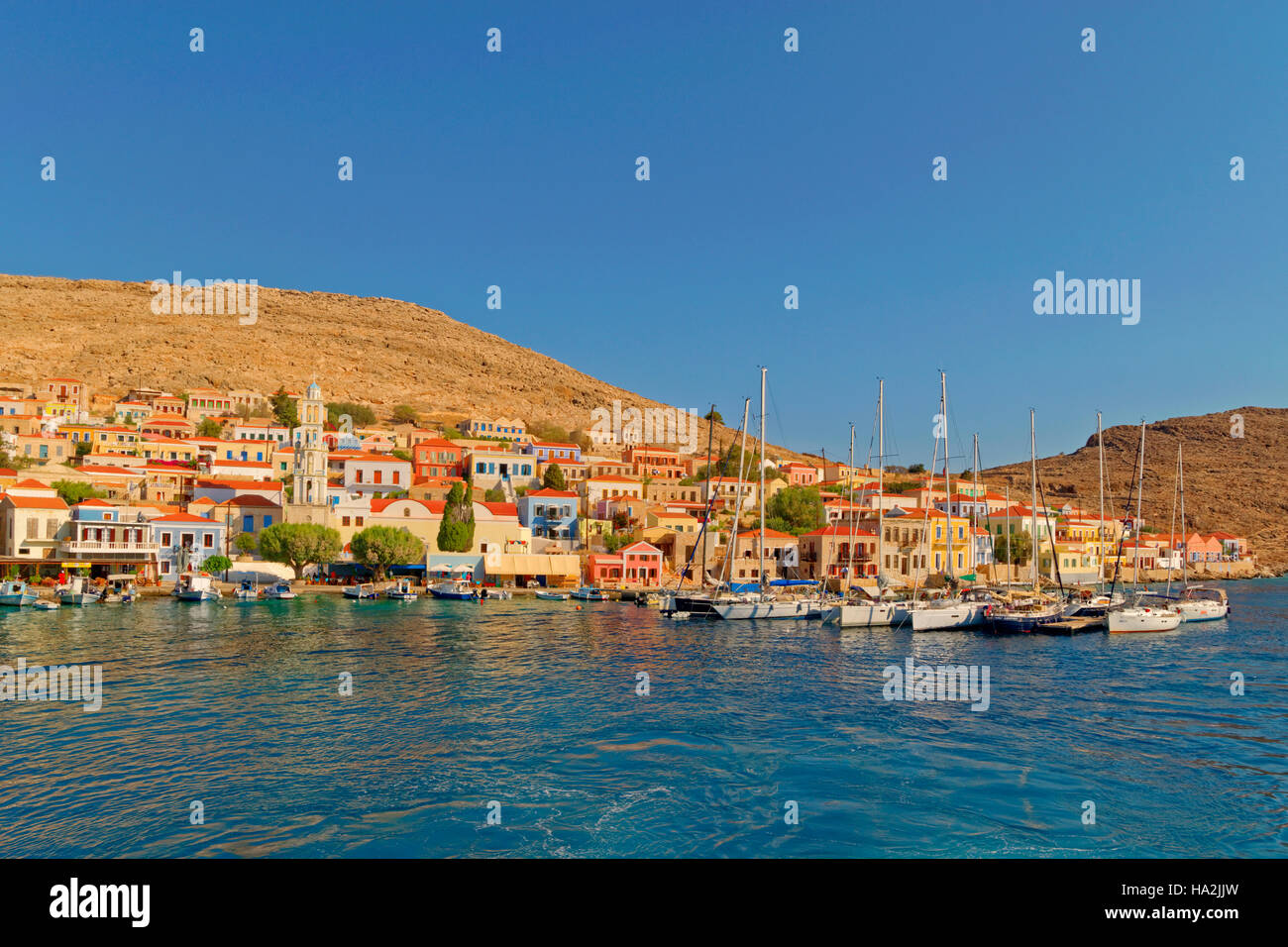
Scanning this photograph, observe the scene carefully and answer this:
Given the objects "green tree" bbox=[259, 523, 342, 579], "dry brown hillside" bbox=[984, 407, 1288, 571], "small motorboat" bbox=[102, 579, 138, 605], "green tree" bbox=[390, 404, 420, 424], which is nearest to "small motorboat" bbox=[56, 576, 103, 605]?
"small motorboat" bbox=[102, 579, 138, 605]

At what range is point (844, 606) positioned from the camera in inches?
1473

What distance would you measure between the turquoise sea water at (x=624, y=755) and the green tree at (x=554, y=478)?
140ft

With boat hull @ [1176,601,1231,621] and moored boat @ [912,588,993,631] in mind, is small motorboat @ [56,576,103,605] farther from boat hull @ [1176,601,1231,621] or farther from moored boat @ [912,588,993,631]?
boat hull @ [1176,601,1231,621]

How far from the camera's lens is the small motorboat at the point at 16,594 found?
3981 centimetres

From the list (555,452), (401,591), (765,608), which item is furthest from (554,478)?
(765,608)

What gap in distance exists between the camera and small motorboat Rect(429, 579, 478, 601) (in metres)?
47.7

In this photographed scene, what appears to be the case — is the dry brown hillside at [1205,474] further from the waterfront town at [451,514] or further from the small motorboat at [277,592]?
the small motorboat at [277,592]

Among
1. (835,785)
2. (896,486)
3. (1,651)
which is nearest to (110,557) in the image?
(1,651)

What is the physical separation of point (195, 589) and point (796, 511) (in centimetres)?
4370

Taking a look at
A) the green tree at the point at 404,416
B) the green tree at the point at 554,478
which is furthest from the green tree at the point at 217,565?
the green tree at the point at 404,416

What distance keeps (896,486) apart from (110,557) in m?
76.0

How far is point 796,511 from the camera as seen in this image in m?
66.6

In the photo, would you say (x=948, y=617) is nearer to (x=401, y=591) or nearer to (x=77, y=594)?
(x=401, y=591)
